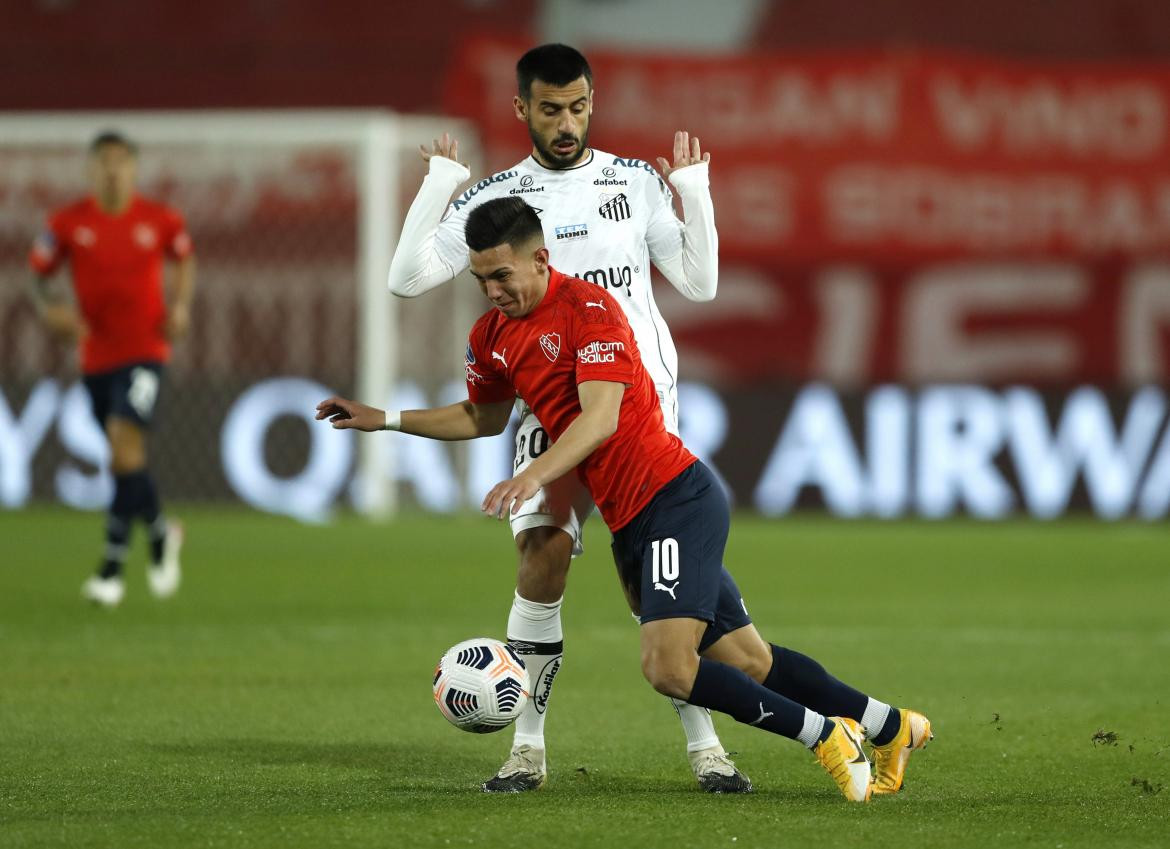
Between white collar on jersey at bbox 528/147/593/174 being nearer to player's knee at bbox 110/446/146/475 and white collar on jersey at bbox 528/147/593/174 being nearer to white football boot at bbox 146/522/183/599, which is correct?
player's knee at bbox 110/446/146/475

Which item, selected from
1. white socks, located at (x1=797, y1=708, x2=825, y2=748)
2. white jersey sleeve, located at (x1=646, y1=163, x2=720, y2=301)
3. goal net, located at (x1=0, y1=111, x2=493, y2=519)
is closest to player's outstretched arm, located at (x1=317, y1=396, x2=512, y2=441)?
white jersey sleeve, located at (x1=646, y1=163, x2=720, y2=301)

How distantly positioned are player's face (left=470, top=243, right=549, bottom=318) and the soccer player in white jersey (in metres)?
0.32

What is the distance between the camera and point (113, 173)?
33.1 feet

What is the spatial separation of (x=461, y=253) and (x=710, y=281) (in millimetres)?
726

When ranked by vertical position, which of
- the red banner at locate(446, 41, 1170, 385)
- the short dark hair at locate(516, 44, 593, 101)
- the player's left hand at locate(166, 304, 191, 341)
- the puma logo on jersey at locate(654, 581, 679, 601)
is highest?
the red banner at locate(446, 41, 1170, 385)

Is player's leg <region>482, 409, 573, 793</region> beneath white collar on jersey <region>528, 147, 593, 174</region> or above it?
beneath

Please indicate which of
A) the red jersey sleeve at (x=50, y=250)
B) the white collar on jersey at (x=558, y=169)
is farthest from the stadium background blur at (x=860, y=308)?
the white collar on jersey at (x=558, y=169)

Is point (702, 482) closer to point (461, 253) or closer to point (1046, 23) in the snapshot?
point (461, 253)

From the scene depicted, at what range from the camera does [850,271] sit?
17031 millimetres

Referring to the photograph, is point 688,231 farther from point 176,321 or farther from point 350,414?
point 176,321

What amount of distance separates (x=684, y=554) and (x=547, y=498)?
1.58 ft

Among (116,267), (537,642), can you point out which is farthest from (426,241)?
(116,267)

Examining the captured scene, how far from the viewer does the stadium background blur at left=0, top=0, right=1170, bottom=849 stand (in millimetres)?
5449

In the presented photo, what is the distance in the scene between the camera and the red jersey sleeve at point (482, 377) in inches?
208
